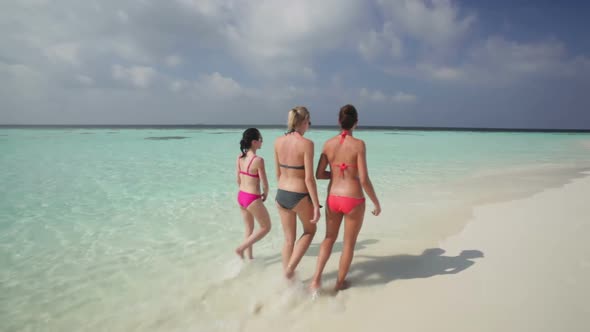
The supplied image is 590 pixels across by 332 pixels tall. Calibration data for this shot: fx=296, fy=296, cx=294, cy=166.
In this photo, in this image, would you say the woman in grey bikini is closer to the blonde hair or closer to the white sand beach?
the blonde hair

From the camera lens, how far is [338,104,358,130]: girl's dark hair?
10.3 ft

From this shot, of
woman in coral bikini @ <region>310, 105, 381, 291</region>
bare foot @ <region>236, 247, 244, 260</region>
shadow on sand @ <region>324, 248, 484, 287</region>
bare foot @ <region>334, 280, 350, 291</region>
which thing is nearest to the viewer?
woman in coral bikini @ <region>310, 105, 381, 291</region>

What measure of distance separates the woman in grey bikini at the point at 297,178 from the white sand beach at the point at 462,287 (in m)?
0.75

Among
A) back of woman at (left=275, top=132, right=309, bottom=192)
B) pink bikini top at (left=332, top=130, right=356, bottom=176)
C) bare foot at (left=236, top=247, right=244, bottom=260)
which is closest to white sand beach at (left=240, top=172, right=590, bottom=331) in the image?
bare foot at (left=236, top=247, right=244, bottom=260)

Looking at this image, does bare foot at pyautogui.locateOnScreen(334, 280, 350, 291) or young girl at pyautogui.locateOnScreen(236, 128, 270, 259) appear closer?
bare foot at pyautogui.locateOnScreen(334, 280, 350, 291)

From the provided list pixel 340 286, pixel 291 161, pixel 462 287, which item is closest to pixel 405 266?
pixel 462 287

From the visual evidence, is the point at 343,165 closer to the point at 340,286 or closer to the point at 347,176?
the point at 347,176

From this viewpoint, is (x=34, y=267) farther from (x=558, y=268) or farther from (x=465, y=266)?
(x=558, y=268)

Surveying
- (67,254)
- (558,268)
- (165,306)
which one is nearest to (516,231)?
(558,268)

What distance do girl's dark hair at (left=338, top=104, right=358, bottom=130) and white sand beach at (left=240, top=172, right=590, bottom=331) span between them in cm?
195

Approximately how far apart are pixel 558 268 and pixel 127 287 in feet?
18.2

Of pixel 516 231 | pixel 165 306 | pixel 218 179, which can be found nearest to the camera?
pixel 165 306

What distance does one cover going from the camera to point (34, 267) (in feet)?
14.4

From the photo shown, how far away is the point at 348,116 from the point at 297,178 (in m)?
0.86
